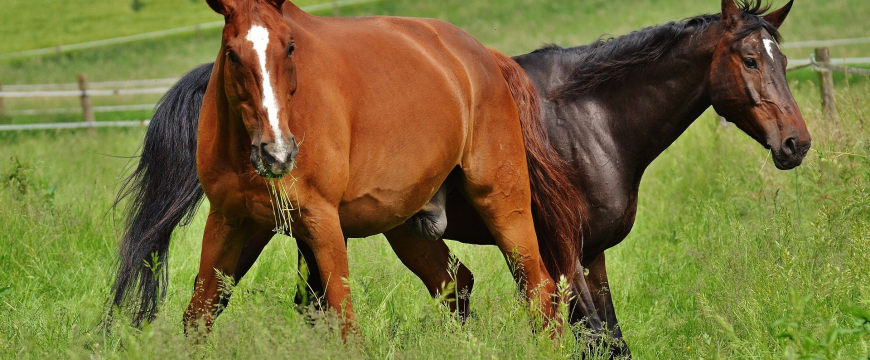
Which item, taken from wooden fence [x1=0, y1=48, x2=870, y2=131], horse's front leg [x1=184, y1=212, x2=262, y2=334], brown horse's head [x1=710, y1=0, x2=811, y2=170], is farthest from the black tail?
wooden fence [x1=0, y1=48, x2=870, y2=131]

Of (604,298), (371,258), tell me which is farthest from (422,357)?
(371,258)

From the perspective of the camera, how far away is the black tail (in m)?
4.07

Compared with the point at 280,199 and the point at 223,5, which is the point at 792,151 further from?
the point at 223,5

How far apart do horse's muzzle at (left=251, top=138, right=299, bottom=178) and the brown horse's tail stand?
6.24 feet

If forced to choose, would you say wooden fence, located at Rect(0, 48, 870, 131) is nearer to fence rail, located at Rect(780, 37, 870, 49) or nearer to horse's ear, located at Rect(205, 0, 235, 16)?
fence rail, located at Rect(780, 37, 870, 49)

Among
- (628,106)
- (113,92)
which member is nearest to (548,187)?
(628,106)

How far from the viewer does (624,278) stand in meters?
5.77

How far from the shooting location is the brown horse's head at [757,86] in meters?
4.30

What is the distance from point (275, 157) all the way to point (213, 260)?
32.0 inches

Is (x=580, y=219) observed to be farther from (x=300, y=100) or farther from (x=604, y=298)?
(x=300, y=100)

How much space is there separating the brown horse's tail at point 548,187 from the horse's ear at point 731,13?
1.08 meters

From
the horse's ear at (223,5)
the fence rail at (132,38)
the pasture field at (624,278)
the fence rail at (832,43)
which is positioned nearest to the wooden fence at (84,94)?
the pasture field at (624,278)

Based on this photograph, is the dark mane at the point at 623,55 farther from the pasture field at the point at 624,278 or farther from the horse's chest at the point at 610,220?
the pasture field at the point at 624,278

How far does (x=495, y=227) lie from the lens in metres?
4.20
